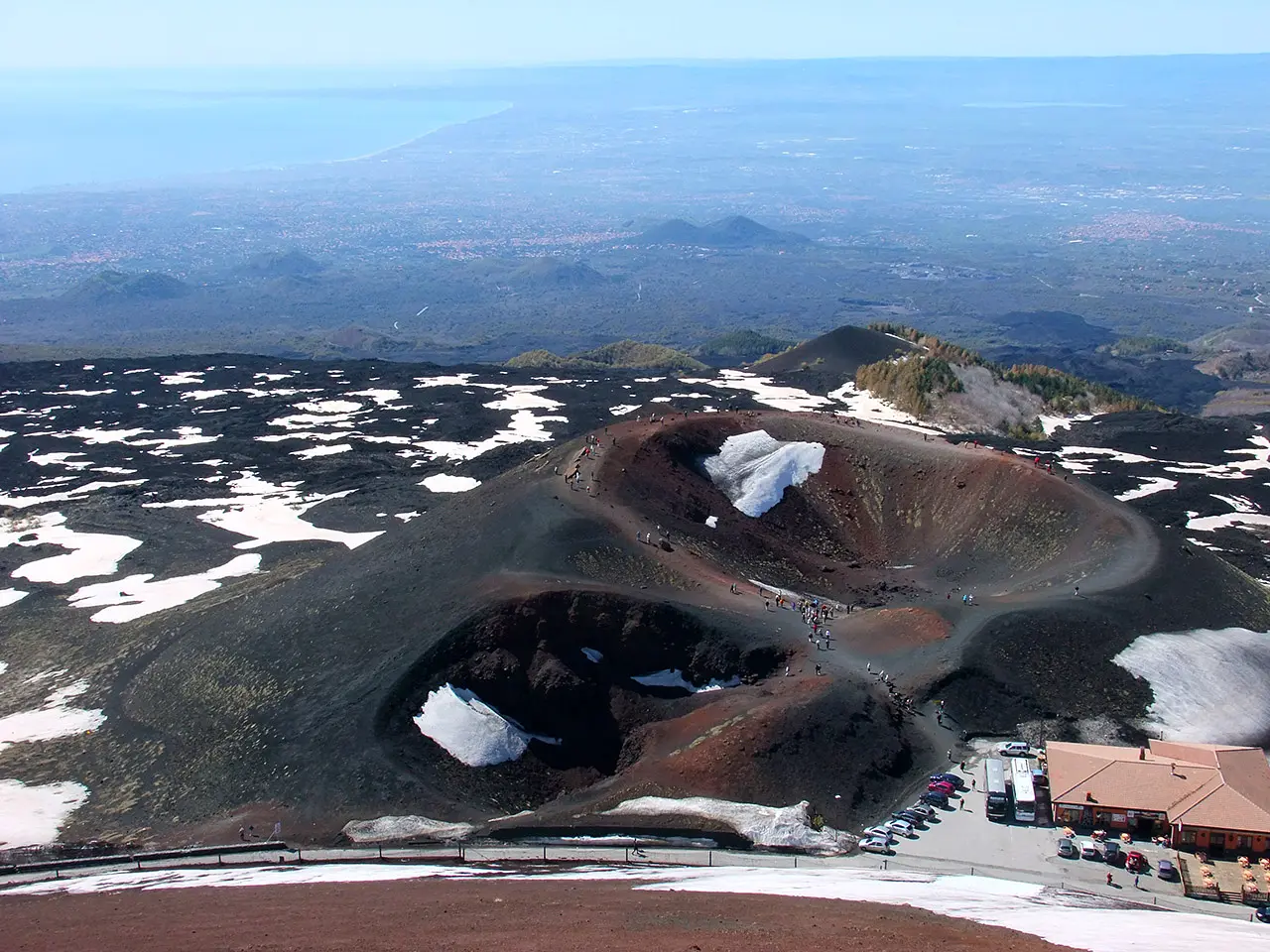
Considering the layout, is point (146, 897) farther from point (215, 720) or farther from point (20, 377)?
point (20, 377)

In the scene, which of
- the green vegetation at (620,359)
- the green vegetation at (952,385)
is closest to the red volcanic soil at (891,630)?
the green vegetation at (952,385)

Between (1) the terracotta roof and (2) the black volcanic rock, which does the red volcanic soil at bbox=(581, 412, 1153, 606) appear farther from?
(2) the black volcanic rock

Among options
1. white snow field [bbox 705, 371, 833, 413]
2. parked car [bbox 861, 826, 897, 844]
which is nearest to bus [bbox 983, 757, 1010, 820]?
parked car [bbox 861, 826, 897, 844]

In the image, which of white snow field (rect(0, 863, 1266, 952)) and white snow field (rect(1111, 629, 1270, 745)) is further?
white snow field (rect(1111, 629, 1270, 745))

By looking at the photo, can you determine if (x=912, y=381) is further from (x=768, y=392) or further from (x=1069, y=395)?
(x=1069, y=395)

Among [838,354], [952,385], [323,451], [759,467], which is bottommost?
[838,354]

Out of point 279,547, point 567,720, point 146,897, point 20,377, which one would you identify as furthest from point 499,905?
point 20,377

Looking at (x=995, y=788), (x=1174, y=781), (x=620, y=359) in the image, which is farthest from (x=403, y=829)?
(x=620, y=359)
